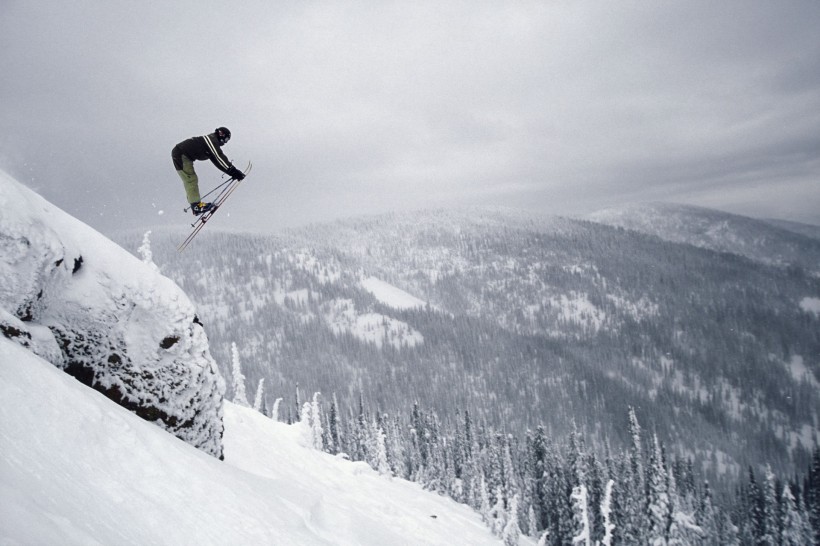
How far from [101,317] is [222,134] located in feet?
16.2

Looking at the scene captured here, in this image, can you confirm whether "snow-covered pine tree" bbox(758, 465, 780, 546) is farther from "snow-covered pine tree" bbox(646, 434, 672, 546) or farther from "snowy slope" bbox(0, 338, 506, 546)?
"snowy slope" bbox(0, 338, 506, 546)

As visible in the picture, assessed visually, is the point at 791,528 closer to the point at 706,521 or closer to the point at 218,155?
the point at 706,521

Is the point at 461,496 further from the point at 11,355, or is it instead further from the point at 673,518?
the point at 11,355

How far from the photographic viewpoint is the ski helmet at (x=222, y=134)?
31.2 ft

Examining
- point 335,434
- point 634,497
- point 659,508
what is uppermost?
point 659,508

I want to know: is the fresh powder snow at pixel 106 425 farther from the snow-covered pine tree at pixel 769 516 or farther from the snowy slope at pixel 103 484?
the snow-covered pine tree at pixel 769 516

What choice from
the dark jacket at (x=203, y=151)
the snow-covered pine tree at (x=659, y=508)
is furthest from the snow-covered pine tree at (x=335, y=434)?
the dark jacket at (x=203, y=151)

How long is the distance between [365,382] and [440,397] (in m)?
32.8

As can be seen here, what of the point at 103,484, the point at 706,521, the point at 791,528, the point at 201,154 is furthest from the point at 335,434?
the point at 103,484

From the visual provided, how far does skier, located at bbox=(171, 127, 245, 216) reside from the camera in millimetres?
9625

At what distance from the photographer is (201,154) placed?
9.88 metres

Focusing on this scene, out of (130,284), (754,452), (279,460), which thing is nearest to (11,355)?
(130,284)

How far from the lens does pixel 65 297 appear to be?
7770mm

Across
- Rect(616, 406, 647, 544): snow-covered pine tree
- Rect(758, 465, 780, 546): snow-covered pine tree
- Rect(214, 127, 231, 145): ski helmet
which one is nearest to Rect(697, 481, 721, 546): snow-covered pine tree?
Rect(758, 465, 780, 546): snow-covered pine tree
